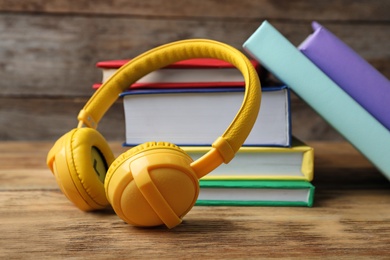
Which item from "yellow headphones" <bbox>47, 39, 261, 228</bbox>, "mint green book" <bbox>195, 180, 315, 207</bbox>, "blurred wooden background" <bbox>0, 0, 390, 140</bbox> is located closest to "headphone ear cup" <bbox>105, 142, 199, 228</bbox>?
"yellow headphones" <bbox>47, 39, 261, 228</bbox>

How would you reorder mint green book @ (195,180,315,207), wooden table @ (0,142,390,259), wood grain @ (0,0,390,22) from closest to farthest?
wooden table @ (0,142,390,259) → mint green book @ (195,180,315,207) → wood grain @ (0,0,390,22)

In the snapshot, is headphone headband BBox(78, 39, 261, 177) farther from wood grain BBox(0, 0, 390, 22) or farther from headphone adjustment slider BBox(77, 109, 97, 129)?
wood grain BBox(0, 0, 390, 22)

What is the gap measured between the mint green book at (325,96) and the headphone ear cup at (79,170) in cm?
27

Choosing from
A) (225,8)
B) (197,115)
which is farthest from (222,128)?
(225,8)

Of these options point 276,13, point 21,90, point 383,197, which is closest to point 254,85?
point 383,197

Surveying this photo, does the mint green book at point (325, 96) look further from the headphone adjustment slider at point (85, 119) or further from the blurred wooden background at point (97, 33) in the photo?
the blurred wooden background at point (97, 33)

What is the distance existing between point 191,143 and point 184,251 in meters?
0.23

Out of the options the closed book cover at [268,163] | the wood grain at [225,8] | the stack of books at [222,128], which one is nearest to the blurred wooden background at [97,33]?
the wood grain at [225,8]

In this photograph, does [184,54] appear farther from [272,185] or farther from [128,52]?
[128,52]

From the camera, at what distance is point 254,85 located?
54 centimetres

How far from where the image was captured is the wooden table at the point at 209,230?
1.59ft

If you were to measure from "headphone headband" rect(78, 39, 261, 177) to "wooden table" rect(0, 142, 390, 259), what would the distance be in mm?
82

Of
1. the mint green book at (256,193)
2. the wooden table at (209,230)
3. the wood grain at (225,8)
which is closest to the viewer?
the wooden table at (209,230)

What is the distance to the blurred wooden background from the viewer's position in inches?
47.4
